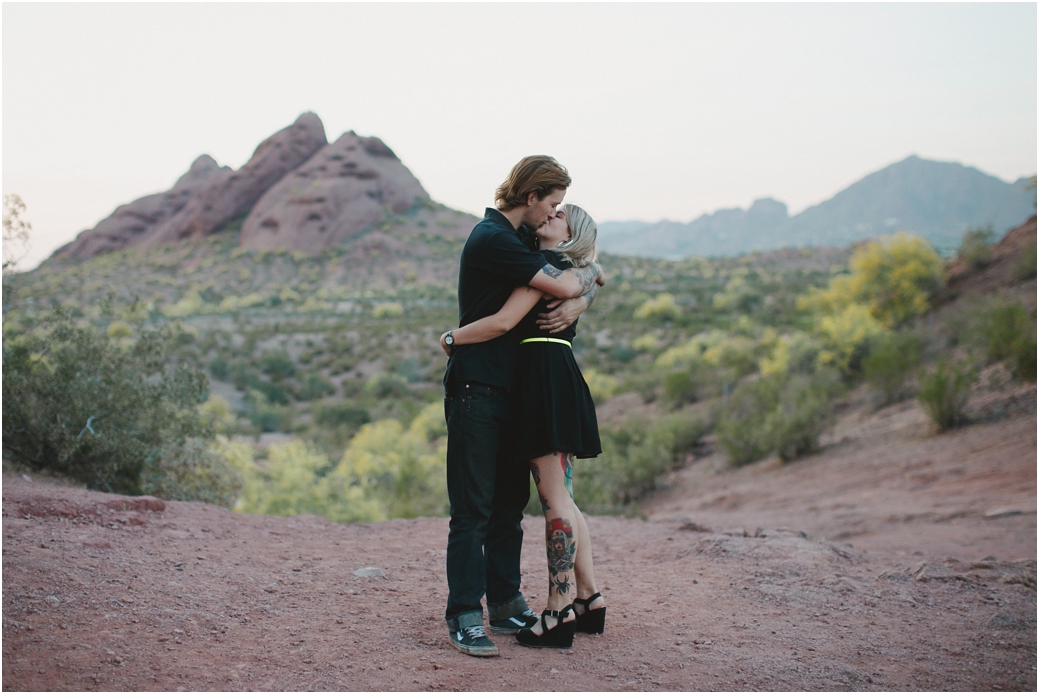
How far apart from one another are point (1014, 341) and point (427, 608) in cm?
1266

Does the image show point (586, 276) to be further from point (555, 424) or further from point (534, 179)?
point (555, 424)

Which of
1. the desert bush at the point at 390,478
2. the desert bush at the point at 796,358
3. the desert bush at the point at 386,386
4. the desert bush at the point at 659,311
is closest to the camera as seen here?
the desert bush at the point at 390,478

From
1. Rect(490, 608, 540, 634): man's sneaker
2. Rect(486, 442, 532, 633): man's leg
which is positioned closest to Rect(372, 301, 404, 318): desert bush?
Rect(486, 442, 532, 633): man's leg

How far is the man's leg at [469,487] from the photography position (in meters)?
3.23

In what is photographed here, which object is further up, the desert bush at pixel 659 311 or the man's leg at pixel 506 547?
the desert bush at pixel 659 311

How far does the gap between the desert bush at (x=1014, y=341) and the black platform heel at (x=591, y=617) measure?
11989 mm

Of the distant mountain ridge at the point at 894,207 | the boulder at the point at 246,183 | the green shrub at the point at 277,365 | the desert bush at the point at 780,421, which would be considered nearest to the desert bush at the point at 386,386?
the green shrub at the point at 277,365

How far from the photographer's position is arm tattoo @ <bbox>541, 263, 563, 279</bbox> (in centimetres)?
318

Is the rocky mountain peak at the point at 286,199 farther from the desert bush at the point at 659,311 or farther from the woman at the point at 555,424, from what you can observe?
the woman at the point at 555,424

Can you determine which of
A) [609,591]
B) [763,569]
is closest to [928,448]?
[763,569]

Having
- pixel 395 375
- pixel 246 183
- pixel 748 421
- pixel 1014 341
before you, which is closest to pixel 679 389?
pixel 748 421

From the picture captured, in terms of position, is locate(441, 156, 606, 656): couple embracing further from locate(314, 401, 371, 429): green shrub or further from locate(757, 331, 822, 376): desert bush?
locate(314, 401, 371, 429): green shrub

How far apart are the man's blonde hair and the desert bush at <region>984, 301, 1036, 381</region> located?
12224 millimetres

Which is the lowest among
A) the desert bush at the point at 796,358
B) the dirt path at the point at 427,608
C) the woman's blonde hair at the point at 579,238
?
the dirt path at the point at 427,608
